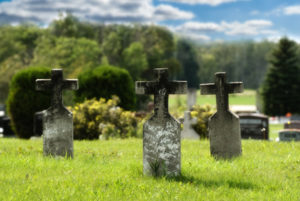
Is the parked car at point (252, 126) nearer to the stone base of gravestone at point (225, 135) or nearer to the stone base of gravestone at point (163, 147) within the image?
the stone base of gravestone at point (225, 135)

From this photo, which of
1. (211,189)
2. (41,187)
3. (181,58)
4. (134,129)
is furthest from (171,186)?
(181,58)

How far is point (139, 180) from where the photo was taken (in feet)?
19.8

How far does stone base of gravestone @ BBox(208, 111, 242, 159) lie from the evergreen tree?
3706cm

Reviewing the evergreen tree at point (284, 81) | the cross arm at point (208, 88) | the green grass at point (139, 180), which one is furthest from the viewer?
the evergreen tree at point (284, 81)

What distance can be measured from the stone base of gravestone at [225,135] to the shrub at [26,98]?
1369 centimetres

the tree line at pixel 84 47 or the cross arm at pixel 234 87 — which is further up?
the tree line at pixel 84 47

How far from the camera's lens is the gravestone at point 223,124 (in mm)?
7902

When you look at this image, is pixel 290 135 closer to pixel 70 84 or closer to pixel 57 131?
pixel 70 84

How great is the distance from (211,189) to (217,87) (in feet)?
9.15

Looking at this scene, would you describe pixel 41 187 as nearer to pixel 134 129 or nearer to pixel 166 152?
pixel 166 152

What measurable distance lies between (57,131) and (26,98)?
12808 millimetres

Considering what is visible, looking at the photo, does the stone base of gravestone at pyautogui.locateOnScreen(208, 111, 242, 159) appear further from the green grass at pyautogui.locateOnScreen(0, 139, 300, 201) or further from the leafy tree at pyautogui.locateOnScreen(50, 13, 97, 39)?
the leafy tree at pyautogui.locateOnScreen(50, 13, 97, 39)

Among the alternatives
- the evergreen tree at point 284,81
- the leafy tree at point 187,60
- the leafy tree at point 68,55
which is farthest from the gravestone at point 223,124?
the leafy tree at point 187,60

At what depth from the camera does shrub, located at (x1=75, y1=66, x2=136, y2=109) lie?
784 inches
